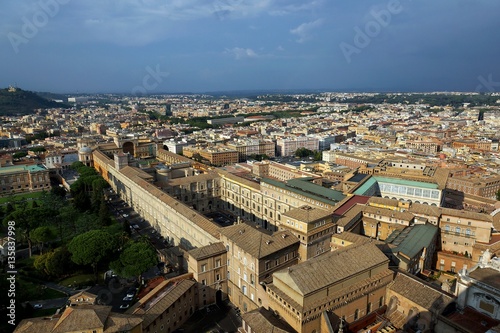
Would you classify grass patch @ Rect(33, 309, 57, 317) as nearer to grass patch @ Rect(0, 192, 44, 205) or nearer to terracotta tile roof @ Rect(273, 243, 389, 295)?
terracotta tile roof @ Rect(273, 243, 389, 295)

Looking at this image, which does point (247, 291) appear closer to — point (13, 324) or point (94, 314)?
point (94, 314)

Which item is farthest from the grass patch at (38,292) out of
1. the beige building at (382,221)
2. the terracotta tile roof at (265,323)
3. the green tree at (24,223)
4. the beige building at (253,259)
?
the beige building at (382,221)

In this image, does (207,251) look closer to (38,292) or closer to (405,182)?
(38,292)

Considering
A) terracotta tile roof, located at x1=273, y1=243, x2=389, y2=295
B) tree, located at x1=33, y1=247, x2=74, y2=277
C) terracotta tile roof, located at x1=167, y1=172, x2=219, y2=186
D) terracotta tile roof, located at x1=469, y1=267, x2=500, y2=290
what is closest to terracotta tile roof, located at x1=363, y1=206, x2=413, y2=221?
terracotta tile roof, located at x1=273, y1=243, x2=389, y2=295

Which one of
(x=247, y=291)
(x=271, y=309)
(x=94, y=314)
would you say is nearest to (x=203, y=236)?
(x=247, y=291)

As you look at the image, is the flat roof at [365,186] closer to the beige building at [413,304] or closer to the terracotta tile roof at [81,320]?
the beige building at [413,304]

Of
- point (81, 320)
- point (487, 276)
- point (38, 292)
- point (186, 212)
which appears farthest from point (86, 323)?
point (487, 276)
